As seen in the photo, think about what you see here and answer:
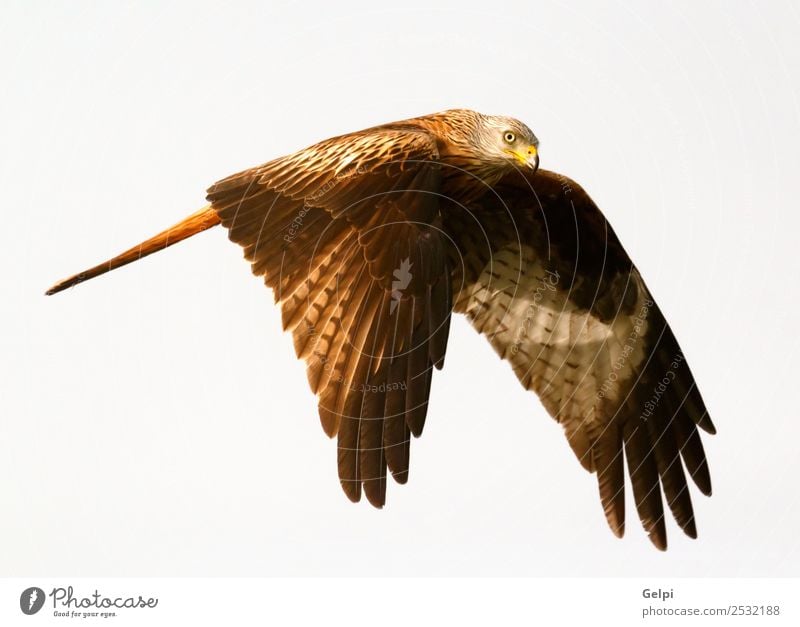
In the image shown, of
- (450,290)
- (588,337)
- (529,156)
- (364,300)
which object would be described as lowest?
(364,300)

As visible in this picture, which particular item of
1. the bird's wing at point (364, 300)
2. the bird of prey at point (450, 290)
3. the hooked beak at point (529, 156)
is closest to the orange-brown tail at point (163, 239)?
the bird of prey at point (450, 290)

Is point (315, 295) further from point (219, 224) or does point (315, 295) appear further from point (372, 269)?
point (219, 224)

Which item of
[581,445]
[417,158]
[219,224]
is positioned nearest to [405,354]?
[417,158]

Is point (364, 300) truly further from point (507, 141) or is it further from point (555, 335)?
point (555, 335)

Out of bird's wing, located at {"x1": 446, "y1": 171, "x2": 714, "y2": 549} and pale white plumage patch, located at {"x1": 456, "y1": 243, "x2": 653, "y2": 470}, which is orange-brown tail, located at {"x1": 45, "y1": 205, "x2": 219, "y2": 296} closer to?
bird's wing, located at {"x1": 446, "y1": 171, "x2": 714, "y2": 549}

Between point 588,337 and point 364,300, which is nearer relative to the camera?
point 364,300

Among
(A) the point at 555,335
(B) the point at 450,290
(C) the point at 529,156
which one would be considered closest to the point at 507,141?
(C) the point at 529,156

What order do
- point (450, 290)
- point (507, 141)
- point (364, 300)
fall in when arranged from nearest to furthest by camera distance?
point (364, 300), point (450, 290), point (507, 141)

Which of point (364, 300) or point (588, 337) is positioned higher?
point (588, 337)
